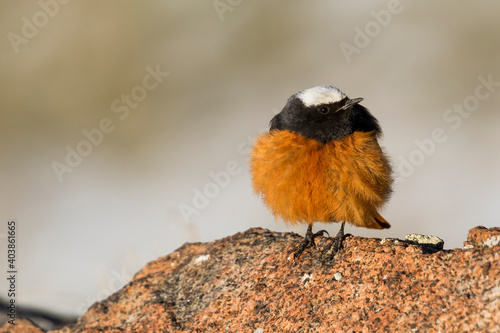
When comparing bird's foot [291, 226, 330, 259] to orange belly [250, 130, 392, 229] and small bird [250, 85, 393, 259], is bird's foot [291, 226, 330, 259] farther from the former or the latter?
orange belly [250, 130, 392, 229]

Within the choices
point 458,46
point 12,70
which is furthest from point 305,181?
point 12,70

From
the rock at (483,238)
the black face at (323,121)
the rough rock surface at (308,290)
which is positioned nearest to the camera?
the rough rock surface at (308,290)

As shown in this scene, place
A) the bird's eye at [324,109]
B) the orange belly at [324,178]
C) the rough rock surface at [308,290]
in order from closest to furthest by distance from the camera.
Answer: the rough rock surface at [308,290]
the orange belly at [324,178]
the bird's eye at [324,109]

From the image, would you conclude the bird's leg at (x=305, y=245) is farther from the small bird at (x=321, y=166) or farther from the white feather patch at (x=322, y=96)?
the white feather patch at (x=322, y=96)

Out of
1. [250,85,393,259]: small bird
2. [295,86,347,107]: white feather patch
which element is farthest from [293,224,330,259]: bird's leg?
[295,86,347,107]: white feather patch

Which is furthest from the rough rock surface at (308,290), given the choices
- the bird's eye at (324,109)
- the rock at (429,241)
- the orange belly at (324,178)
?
the bird's eye at (324,109)

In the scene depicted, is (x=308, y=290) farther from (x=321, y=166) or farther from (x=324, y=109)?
(x=324, y=109)
